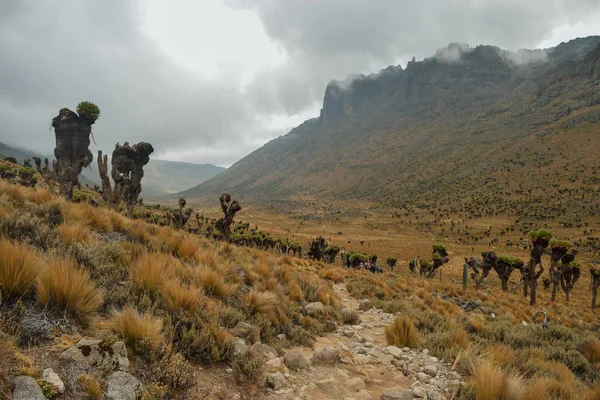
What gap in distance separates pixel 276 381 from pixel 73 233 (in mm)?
4700

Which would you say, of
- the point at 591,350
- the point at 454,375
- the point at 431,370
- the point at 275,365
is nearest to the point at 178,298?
the point at 275,365

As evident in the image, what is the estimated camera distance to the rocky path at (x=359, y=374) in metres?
4.74

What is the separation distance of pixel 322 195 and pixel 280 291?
599ft

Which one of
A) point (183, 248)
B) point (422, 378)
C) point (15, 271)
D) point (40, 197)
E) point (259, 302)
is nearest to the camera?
point (15, 271)

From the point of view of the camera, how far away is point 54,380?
2.85 meters

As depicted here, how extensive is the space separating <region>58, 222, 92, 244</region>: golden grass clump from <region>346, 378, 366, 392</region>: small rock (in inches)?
214

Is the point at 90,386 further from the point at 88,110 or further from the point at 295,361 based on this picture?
the point at 88,110

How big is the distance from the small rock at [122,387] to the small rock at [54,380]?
378 millimetres

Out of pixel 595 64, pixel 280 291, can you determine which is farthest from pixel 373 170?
pixel 280 291

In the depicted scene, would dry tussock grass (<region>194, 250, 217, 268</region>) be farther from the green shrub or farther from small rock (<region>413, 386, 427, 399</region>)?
the green shrub

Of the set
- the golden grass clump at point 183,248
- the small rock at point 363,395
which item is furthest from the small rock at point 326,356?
the golden grass clump at point 183,248

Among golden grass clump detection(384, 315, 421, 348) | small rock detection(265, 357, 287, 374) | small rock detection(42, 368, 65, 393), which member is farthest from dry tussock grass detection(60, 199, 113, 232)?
golden grass clump detection(384, 315, 421, 348)

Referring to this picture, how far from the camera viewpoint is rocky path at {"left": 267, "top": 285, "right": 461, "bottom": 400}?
4.74m

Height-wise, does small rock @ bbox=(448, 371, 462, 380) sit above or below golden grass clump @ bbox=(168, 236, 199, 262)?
below
